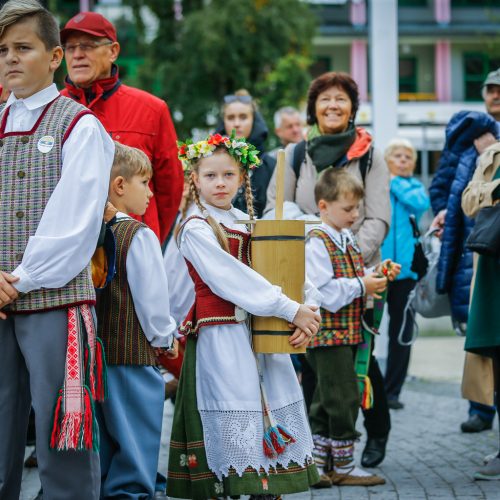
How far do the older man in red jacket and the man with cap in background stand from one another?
80.5 inches

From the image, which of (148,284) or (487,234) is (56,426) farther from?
(487,234)

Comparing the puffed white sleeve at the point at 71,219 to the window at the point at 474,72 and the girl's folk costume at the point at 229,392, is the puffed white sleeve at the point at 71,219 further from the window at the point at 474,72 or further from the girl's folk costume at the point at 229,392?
the window at the point at 474,72

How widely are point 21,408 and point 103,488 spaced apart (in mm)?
766

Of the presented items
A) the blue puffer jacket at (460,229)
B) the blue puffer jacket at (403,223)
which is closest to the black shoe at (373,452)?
the blue puffer jacket at (460,229)

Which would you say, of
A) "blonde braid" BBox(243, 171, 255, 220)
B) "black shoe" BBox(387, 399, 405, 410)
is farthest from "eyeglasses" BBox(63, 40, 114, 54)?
"black shoe" BBox(387, 399, 405, 410)

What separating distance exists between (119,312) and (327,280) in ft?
4.91

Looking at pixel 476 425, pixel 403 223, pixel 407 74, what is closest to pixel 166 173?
pixel 476 425

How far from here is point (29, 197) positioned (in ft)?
13.1

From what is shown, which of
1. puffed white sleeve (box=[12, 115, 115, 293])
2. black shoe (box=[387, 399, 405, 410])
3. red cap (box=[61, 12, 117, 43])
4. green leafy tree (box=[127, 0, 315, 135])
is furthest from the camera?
green leafy tree (box=[127, 0, 315, 135])

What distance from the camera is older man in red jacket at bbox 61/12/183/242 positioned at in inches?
228

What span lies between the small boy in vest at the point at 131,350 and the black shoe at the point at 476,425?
3292mm

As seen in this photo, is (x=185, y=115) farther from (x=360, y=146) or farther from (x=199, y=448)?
(x=199, y=448)

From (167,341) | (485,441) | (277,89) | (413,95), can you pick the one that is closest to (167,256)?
(167,341)

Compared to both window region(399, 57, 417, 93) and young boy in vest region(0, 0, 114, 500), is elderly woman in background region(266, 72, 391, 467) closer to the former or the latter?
young boy in vest region(0, 0, 114, 500)
